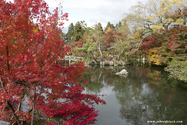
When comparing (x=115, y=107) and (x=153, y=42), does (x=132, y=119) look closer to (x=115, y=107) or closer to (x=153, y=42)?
(x=115, y=107)

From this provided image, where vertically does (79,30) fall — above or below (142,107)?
above

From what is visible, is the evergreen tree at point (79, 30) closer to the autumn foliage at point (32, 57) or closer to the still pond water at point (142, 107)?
the still pond water at point (142, 107)

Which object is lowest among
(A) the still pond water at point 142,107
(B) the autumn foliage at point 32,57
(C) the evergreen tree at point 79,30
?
(A) the still pond water at point 142,107

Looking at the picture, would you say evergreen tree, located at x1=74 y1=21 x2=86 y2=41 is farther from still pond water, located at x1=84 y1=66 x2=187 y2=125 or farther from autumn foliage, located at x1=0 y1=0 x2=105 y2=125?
autumn foliage, located at x1=0 y1=0 x2=105 y2=125

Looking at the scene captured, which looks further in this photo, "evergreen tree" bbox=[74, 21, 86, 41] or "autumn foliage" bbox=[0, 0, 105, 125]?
"evergreen tree" bbox=[74, 21, 86, 41]

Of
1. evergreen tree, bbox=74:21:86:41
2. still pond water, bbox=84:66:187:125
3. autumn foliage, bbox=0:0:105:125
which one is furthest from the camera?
evergreen tree, bbox=74:21:86:41

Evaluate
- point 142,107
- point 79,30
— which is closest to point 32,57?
point 142,107

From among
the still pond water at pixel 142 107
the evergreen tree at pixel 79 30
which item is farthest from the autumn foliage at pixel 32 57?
the evergreen tree at pixel 79 30

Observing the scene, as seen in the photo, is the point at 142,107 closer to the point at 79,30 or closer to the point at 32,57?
the point at 32,57

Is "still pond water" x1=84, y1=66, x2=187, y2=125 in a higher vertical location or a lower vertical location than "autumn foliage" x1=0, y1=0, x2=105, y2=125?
lower

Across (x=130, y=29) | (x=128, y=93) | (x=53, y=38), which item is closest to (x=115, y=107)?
(x=128, y=93)

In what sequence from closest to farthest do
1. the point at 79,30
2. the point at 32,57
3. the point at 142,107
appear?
the point at 32,57, the point at 142,107, the point at 79,30

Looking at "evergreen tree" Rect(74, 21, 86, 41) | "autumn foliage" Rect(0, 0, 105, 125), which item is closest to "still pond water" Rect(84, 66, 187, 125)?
"autumn foliage" Rect(0, 0, 105, 125)

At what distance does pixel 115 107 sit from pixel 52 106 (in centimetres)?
287
